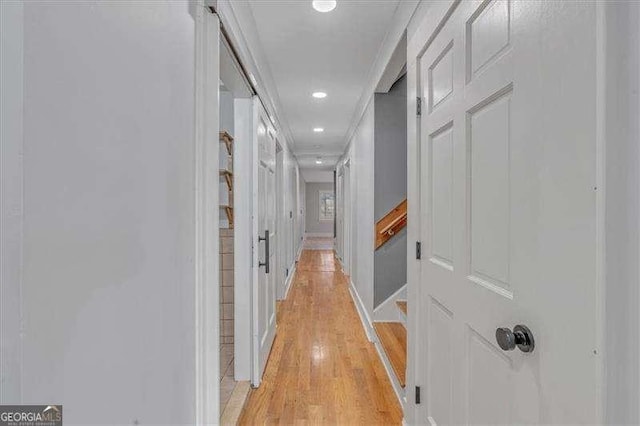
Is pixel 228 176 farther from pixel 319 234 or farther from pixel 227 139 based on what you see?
pixel 319 234

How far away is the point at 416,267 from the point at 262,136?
61.0 inches

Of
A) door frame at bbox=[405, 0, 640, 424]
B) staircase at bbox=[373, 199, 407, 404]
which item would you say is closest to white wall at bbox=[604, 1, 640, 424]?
door frame at bbox=[405, 0, 640, 424]

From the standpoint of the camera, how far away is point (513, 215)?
949 mm

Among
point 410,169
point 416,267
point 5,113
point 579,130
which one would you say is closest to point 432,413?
point 416,267

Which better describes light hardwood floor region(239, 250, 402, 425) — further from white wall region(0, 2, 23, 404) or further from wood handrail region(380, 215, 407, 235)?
white wall region(0, 2, 23, 404)

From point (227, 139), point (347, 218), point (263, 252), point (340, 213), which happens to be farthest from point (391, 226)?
point (340, 213)

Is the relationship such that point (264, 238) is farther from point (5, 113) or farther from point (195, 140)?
point (5, 113)

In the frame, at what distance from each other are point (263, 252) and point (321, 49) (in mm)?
1572

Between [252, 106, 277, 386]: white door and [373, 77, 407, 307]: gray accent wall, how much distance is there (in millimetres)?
977

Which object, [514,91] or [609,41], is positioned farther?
[514,91]

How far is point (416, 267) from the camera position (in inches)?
69.8

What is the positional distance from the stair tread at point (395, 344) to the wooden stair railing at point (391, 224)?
28.5 inches

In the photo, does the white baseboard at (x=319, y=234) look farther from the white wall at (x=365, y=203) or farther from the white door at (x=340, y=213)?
the white wall at (x=365, y=203)

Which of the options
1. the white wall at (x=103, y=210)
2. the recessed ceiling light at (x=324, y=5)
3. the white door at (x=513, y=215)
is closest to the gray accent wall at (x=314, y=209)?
the recessed ceiling light at (x=324, y=5)
